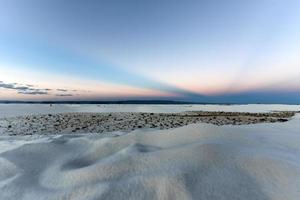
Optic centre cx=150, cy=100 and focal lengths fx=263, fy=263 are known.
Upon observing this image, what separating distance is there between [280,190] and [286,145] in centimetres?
334

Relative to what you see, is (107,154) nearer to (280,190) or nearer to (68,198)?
(68,198)

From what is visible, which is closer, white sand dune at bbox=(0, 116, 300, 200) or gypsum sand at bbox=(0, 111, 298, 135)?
white sand dune at bbox=(0, 116, 300, 200)

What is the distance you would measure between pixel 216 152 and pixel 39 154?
3.69 metres

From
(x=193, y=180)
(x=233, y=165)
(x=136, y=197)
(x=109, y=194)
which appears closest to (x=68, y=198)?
(x=109, y=194)

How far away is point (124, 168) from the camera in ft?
14.0

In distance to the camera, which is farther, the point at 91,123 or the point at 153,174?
the point at 91,123

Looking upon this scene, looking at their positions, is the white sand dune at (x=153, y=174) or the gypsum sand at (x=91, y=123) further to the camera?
the gypsum sand at (x=91, y=123)

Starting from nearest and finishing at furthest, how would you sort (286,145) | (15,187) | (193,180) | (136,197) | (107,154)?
(136,197), (193,180), (15,187), (107,154), (286,145)

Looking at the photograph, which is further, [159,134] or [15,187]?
[159,134]

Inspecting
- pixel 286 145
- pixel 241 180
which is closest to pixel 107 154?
pixel 241 180

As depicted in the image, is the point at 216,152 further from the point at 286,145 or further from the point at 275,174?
the point at 286,145

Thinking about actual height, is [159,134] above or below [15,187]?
above

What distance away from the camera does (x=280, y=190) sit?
11.2 ft

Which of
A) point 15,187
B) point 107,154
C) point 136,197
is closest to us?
point 136,197
